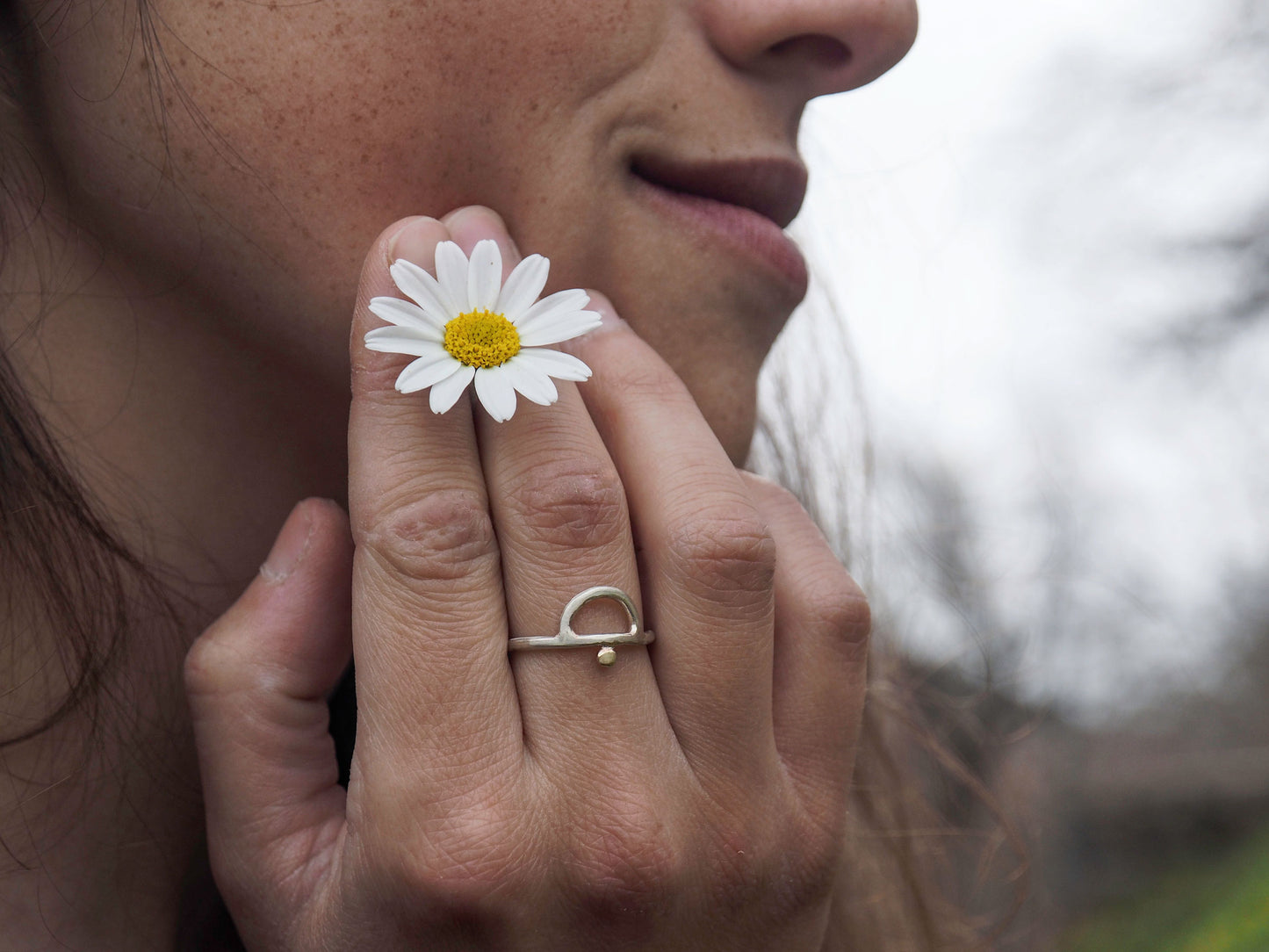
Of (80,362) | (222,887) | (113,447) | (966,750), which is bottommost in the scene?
(222,887)

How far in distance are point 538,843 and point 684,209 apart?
3.30ft

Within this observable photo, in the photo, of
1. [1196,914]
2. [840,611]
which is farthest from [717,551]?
[1196,914]

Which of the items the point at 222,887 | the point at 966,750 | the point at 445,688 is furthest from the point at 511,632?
the point at 966,750

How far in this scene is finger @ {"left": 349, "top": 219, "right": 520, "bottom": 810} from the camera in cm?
125

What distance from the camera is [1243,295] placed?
648cm

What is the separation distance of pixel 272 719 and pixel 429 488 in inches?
19.3

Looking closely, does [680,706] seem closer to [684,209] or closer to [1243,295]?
[684,209]

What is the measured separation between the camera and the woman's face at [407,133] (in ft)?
4.34

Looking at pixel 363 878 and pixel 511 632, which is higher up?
pixel 511 632

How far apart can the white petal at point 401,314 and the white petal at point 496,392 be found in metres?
0.09

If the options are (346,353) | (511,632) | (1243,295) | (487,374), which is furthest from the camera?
(1243,295)

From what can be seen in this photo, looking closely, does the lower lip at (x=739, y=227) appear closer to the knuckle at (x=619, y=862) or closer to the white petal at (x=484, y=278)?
the white petal at (x=484, y=278)

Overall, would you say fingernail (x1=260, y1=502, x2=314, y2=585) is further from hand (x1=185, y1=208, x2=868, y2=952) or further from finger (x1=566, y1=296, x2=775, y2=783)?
finger (x1=566, y1=296, x2=775, y2=783)

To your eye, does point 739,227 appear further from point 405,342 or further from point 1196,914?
point 1196,914
